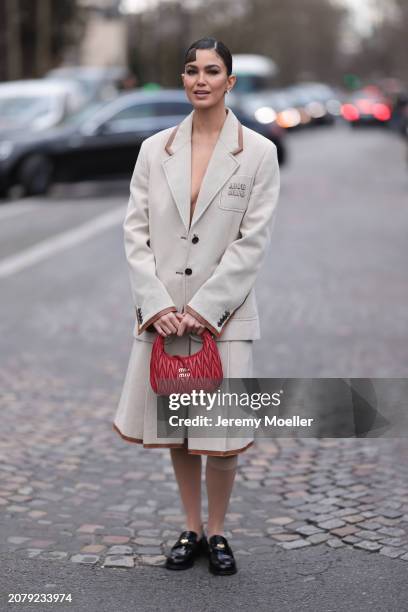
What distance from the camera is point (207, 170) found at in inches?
161

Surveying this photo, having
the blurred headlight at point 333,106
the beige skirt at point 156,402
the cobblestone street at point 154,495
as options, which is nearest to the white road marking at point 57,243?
the cobblestone street at point 154,495

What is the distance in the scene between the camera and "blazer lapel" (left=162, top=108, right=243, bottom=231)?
13.4 feet

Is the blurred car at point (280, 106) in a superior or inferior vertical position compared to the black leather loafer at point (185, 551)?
superior

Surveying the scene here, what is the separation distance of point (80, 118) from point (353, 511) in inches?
617

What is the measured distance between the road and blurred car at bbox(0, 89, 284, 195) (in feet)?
18.1

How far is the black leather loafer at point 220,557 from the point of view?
4234mm

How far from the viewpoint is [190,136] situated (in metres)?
4.17

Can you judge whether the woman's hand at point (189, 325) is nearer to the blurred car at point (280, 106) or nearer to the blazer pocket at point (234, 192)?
the blazer pocket at point (234, 192)

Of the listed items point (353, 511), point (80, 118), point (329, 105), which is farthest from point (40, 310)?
point (329, 105)

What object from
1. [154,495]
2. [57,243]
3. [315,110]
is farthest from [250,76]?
[154,495]

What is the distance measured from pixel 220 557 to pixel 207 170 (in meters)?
1.36

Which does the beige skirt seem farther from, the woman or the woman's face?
the woman's face

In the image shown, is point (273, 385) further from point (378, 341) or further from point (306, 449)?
point (378, 341)

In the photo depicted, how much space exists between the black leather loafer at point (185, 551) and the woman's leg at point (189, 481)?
40mm
